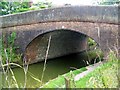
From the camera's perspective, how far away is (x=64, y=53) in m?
16.8

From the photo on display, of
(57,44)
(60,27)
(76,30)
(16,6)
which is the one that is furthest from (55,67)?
(16,6)

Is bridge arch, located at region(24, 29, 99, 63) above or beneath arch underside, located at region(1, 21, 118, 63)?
beneath

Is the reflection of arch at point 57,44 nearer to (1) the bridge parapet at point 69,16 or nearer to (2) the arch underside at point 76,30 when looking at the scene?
(2) the arch underside at point 76,30

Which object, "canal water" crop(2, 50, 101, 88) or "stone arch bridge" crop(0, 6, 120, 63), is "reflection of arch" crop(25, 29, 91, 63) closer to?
"stone arch bridge" crop(0, 6, 120, 63)

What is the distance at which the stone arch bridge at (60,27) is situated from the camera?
39.5ft

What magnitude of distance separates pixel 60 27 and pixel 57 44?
112 inches

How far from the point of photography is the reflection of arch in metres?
14.8

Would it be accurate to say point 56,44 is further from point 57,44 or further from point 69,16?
point 69,16

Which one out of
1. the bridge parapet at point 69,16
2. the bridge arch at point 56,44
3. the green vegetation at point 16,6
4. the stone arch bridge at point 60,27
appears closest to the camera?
the bridge parapet at point 69,16

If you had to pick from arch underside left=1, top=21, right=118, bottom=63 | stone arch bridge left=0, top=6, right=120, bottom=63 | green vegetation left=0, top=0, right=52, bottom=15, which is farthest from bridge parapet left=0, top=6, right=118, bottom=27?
green vegetation left=0, top=0, right=52, bottom=15

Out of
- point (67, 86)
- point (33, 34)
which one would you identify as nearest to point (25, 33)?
point (33, 34)

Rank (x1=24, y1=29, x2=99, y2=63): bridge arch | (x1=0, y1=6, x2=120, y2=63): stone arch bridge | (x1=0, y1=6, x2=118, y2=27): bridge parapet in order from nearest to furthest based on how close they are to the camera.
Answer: (x1=0, y1=6, x2=118, y2=27): bridge parapet → (x1=0, y1=6, x2=120, y2=63): stone arch bridge → (x1=24, y1=29, x2=99, y2=63): bridge arch

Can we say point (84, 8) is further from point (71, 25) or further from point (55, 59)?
point (55, 59)

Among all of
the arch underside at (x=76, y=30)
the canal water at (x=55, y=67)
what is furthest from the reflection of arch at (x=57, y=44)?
the canal water at (x=55, y=67)
